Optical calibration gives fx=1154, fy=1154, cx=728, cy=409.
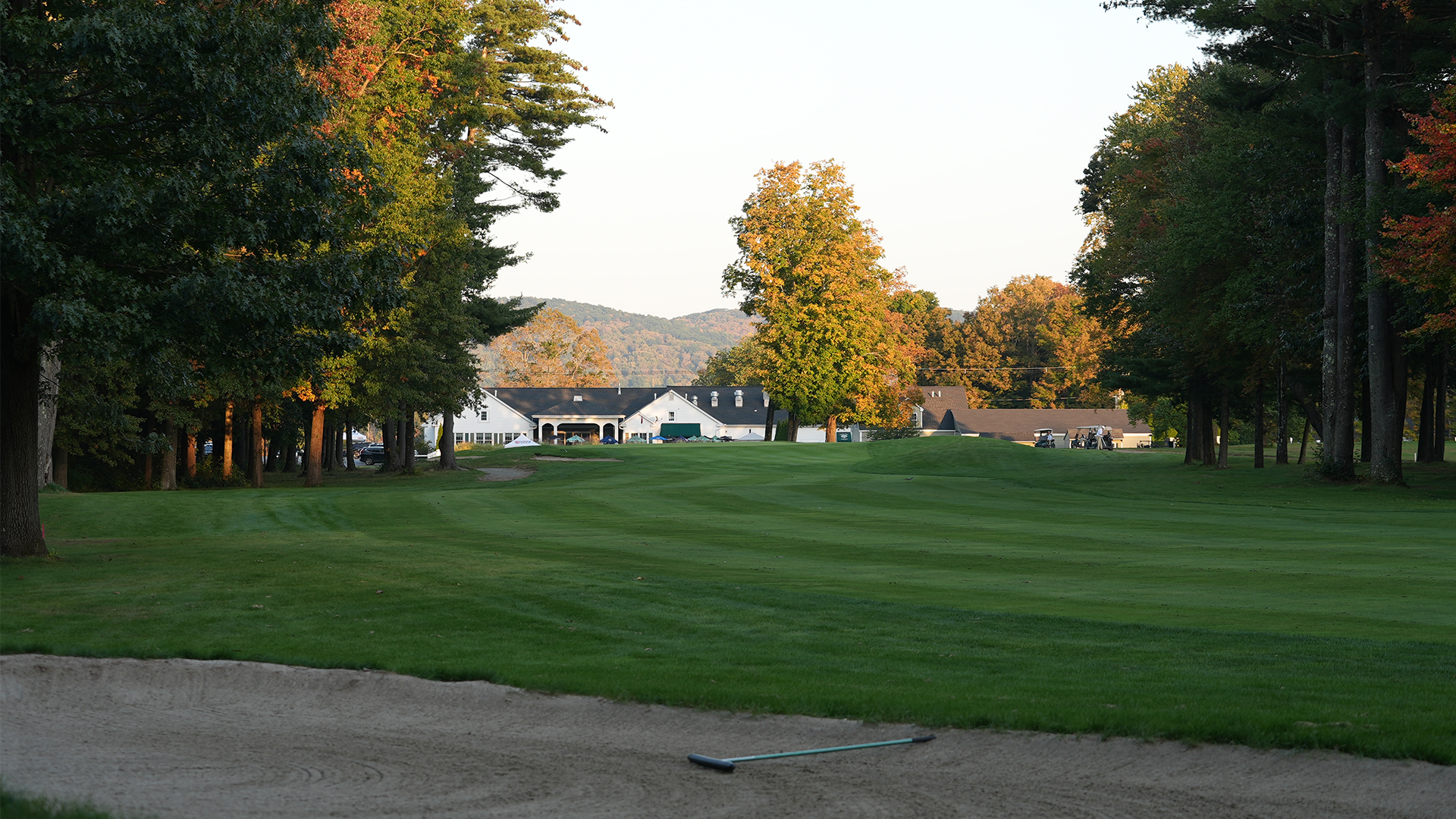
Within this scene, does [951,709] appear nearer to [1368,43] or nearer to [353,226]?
[353,226]

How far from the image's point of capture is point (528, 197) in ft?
178

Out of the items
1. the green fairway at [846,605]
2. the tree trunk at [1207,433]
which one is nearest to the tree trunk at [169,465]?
the green fairway at [846,605]

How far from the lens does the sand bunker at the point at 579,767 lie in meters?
6.57

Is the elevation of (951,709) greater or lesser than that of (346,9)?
lesser

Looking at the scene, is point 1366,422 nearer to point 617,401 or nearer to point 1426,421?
point 1426,421

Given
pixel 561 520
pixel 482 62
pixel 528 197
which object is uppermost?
pixel 482 62

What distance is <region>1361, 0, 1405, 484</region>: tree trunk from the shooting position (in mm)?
30547

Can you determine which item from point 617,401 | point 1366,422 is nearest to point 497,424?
point 617,401

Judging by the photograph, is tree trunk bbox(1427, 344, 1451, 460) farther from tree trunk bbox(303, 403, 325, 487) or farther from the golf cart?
tree trunk bbox(303, 403, 325, 487)

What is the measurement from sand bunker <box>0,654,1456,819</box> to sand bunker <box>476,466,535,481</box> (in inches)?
1497

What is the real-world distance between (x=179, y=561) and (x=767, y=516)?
13565mm

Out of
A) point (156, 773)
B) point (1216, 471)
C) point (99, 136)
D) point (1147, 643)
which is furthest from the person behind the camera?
point (1216, 471)

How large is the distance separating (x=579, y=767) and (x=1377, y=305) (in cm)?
3257

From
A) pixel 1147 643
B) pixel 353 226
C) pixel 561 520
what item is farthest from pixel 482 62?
pixel 1147 643
